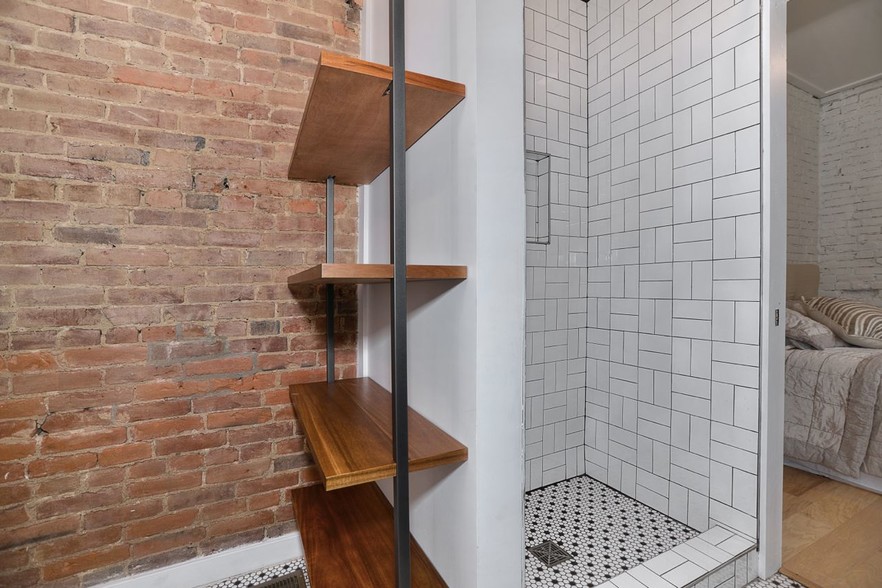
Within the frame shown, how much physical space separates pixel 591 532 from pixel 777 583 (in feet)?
1.91

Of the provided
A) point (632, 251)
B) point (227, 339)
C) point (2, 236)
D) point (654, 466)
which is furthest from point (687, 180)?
point (2, 236)

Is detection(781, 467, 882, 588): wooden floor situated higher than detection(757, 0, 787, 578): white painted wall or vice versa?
detection(757, 0, 787, 578): white painted wall

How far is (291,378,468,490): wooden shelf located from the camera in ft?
2.51

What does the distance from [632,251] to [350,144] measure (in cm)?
142

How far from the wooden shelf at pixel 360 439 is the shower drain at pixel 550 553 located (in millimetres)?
777

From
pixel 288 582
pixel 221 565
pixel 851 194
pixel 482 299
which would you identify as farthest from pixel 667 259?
pixel 221 565

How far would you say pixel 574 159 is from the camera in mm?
2039

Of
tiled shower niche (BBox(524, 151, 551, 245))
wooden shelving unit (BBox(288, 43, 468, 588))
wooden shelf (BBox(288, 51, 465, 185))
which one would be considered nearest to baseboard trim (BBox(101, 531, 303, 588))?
wooden shelving unit (BBox(288, 43, 468, 588))

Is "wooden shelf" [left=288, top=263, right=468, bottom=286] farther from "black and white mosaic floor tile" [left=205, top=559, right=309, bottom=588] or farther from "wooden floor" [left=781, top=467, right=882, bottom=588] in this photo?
"wooden floor" [left=781, top=467, right=882, bottom=588]

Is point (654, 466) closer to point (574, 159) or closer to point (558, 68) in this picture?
point (574, 159)

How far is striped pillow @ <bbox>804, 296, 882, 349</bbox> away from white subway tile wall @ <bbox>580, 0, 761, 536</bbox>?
331 millimetres

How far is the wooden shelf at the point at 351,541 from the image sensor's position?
1.00 m

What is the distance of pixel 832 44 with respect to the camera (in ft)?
4.81

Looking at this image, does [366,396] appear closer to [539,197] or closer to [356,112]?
[356,112]
